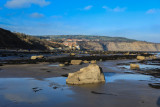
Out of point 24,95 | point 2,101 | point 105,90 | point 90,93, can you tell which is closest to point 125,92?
point 105,90

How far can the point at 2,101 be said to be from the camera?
7.73 metres

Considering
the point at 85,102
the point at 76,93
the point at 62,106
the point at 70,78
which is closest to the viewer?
the point at 62,106

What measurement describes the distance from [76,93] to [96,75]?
3474 millimetres

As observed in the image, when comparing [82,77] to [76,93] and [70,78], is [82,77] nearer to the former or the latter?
[70,78]

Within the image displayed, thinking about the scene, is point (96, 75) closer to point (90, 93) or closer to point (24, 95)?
point (90, 93)

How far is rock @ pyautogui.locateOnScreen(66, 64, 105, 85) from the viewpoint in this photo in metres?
12.1

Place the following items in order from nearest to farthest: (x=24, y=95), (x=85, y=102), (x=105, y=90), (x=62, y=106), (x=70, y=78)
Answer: (x=62, y=106)
(x=85, y=102)
(x=24, y=95)
(x=105, y=90)
(x=70, y=78)

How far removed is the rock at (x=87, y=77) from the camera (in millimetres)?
12062

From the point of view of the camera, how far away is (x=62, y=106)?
7.30 m

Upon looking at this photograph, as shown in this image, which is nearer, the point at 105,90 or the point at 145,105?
the point at 145,105

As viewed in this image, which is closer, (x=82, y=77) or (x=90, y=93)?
(x=90, y=93)

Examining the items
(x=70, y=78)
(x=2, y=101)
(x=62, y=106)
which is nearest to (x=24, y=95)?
(x=2, y=101)

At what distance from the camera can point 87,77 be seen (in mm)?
12344

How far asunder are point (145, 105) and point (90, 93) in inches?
115
